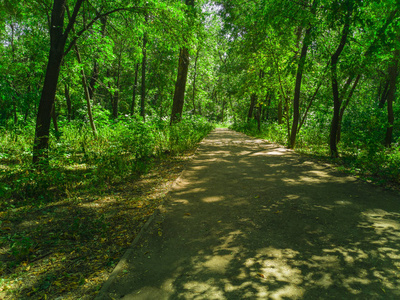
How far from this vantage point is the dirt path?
2402 millimetres

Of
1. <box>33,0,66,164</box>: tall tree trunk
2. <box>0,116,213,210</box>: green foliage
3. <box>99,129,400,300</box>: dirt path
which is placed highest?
<box>33,0,66,164</box>: tall tree trunk

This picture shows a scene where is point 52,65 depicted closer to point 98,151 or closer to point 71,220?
point 98,151

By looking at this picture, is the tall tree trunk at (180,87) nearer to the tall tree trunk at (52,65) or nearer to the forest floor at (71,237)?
the tall tree trunk at (52,65)

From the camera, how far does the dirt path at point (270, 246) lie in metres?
2.40

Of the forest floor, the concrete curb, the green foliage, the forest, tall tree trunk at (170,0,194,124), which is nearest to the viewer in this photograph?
the concrete curb

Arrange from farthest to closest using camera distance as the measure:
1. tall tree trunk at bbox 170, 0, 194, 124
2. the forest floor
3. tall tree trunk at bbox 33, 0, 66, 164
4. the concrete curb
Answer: tall tree trunk at bbox 170, 0, 194, 124 → tall tree trunk at bbox 33, 0, 66, 164 → the forest floor → the concrete curb

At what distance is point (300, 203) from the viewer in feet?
15.3

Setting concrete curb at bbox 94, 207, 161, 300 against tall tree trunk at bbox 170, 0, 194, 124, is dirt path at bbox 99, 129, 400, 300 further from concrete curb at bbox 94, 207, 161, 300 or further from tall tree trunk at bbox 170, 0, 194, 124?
tall tree trunk at bbox 170, 0, 194, 124

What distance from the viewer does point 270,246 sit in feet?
10.4

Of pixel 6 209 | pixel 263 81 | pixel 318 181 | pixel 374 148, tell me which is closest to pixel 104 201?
pixel 6 209

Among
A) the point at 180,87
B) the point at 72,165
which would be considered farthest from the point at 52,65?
the point at 180,87

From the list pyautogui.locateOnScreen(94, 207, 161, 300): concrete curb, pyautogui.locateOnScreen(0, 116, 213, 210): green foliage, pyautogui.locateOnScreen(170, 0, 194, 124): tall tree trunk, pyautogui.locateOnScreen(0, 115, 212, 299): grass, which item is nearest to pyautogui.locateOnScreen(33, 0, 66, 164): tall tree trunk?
pyautogui.locateOnScreen(0, 116, 213, 210): green foliage

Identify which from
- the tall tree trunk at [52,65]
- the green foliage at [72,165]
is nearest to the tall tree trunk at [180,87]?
the green foliage at [72,165]

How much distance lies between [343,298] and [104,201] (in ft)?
14.8
